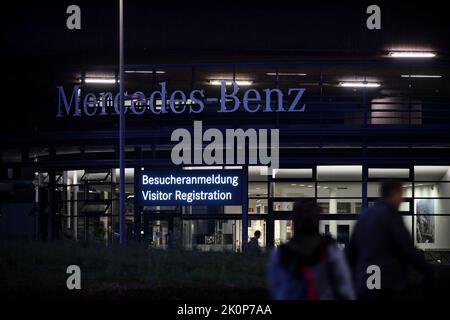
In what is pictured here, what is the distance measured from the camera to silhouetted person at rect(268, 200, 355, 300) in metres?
8.30

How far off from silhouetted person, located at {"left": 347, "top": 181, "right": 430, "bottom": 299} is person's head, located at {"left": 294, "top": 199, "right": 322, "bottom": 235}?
116 centimetres

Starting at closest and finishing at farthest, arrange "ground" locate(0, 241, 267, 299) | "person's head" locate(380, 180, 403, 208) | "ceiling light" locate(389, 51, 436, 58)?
"person's head" locate(380, 180, 403, 208)
"ground" locate(0, 241, 267, 299)
"ceiling light" locate(389, 51, 436, 58)

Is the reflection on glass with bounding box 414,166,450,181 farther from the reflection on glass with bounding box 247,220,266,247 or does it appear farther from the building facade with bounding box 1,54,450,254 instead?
the reflection on glass with bounding box 247,220,266,247

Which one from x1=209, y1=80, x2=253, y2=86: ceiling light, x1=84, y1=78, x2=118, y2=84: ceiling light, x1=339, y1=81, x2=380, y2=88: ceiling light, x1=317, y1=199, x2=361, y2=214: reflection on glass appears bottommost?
x1=317, y1=199, x2=361, y2=214: reflection on glass

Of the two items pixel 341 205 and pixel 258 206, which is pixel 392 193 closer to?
pixel 341 205

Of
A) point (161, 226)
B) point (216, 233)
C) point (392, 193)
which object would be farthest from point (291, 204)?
point (392, 193)

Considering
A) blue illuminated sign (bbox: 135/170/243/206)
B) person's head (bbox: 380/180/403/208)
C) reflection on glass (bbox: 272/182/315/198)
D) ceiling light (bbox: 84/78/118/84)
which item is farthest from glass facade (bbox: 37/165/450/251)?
person's head (bbox: 380/180/403/208)

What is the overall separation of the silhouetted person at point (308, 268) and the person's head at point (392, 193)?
55.6 inches

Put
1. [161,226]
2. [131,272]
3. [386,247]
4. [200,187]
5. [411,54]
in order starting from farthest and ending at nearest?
[161,226], [411,54], [200,187], [131,272], [386,247]

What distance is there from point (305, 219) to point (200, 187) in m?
26.9

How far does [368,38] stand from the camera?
1406 inches

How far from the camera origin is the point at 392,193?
32.0 ft

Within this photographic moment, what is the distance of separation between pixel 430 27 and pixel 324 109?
15.3 ft

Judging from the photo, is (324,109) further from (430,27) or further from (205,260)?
(205,260)
